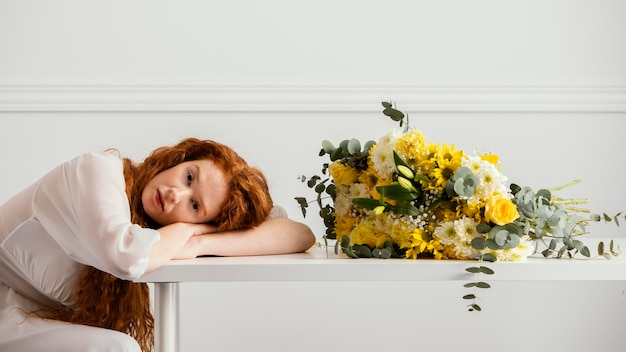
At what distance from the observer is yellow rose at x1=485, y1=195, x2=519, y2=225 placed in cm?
166

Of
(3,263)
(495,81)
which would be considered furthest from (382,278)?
(495,81)

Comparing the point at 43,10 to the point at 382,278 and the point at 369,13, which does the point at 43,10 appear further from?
the point at 382,278

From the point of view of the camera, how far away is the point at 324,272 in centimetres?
159

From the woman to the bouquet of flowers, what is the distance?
0.67 ft

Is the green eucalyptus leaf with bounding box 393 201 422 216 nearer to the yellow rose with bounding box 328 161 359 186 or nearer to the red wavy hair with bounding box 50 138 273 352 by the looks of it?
the yellow rose with bounding box 328 161 359 186

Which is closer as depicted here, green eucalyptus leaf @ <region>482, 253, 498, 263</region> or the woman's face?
green eucalyptus leaf @ <region>482, 253, 498, 263</region>

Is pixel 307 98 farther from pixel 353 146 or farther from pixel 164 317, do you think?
pixel 164 317

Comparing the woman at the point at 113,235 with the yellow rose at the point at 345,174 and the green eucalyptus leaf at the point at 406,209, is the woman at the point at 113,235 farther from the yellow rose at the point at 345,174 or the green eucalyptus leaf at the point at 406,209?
the green eucalyptus leaf at the point at 406,209

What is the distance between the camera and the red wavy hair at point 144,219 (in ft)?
5.79

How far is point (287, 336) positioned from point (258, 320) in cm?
12

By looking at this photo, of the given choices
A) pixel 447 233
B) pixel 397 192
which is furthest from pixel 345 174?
pixel 447 233

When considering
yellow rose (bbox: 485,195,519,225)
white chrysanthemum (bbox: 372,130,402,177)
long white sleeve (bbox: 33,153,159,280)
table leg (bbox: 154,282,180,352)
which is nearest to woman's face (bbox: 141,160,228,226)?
long white sleeve (bbox: 33,153,159,280)

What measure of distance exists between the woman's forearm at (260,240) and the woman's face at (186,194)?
0.21 ft

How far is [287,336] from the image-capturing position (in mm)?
2893
